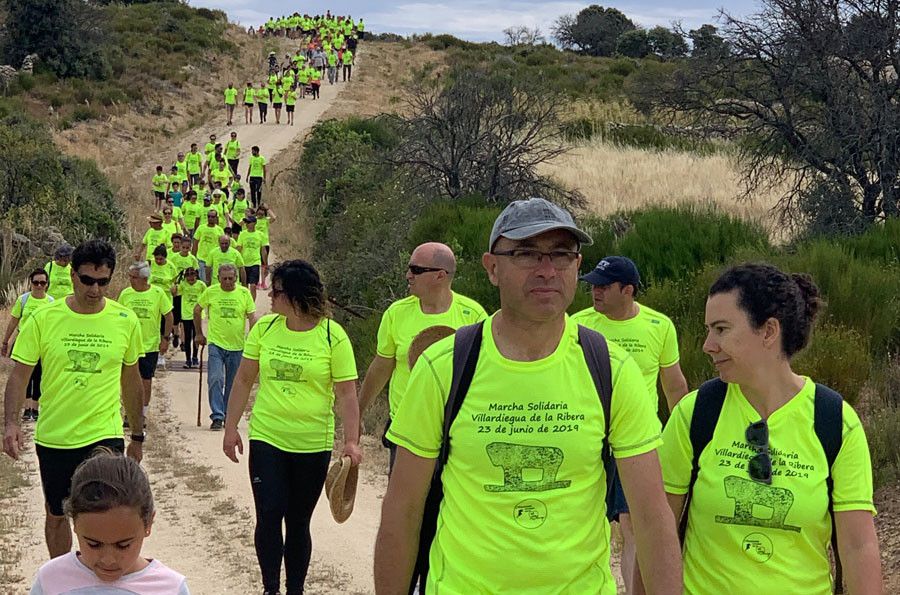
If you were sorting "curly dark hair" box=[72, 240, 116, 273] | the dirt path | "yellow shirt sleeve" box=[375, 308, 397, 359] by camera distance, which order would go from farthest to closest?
the dirt path → "yellow shirt sleeve" box=[375, 308, 397, 359] → "curly dark hair" box=[72, 240, 116, 273]

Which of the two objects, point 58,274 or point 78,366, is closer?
point 78,366

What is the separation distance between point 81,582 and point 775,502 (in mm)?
1964

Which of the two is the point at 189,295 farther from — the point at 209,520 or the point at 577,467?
the point at 577,467

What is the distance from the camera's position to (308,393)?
6992 millimetres

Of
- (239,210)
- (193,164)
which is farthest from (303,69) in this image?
(239,210)

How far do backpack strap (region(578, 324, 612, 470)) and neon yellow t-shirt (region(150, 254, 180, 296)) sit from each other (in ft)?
49.5

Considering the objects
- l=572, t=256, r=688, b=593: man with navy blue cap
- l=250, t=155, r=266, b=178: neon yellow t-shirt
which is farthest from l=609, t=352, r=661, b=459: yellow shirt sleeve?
l=250, t=155, r=266, b=178: neon yellow t-shirt

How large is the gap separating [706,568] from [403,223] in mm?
18577

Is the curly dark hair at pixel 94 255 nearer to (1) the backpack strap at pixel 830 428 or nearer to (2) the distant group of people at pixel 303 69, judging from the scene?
(1) the backpack strap at pixel 830 428

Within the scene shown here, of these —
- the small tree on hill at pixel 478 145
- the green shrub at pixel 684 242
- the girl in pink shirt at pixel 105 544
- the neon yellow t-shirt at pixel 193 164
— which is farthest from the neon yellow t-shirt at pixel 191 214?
the girl in pink shirt at pixel 105 544

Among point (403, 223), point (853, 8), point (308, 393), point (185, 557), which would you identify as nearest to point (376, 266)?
point (403, 223)

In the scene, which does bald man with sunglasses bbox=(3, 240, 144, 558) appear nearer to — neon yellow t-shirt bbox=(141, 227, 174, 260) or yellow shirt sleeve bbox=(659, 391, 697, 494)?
yellow shirt sleeve bbox=(659, 391, 697, 494)

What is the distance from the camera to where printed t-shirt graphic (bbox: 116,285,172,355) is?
1301 centimetres

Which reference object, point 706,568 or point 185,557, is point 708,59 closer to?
point 185,557
